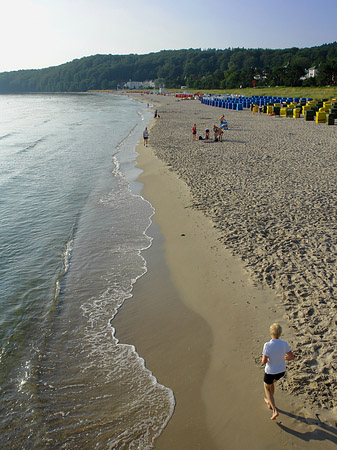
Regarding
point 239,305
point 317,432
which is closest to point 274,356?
point 317,432

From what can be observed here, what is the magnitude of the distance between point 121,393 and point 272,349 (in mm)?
2673

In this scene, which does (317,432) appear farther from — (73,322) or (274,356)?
(73,322)

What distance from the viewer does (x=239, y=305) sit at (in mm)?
7828

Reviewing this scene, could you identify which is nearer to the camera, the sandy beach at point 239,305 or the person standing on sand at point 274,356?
the person standing on sand at point 274,356

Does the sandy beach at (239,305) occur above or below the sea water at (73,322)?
above

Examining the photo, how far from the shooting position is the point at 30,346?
7.34 meters

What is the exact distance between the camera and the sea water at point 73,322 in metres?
5.52

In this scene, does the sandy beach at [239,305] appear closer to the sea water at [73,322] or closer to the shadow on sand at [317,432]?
the shadow on sand at [317,432]

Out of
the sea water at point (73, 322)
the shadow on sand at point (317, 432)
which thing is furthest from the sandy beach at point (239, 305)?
the sea water at point (73, 322)

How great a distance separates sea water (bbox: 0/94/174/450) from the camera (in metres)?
5.52

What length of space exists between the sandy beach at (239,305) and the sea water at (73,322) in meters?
0.43

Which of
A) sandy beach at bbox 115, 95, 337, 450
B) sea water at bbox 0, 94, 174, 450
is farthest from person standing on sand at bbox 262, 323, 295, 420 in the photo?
sea water at bbox 0, 94, 174, 450

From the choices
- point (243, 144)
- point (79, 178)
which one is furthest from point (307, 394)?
point (243, 144)

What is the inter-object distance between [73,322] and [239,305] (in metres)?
3.70
